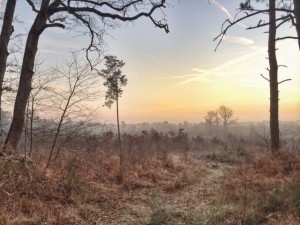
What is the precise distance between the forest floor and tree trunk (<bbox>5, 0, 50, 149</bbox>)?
131cm

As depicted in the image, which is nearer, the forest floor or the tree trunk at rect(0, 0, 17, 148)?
the forest floor

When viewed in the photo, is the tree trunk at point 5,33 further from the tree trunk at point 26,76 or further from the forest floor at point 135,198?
the forest floor at point 135,198

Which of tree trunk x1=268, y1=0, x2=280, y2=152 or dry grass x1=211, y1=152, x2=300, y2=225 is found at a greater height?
tree trunk x1=268, y1=0, x2=280, y2=152

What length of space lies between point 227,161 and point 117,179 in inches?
320

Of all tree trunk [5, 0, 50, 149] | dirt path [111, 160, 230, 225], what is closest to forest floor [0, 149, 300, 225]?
dirt path [111, 160, 230, 225]

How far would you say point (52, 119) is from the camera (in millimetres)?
8797

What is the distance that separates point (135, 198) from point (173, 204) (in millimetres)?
954

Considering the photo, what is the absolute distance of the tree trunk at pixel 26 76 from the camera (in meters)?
8.01

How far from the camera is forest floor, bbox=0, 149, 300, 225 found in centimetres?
549

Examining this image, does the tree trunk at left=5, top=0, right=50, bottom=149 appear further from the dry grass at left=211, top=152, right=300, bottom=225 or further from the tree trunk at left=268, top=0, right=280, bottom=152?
the tree trunk at left=268, top=0, right=280, bottom=152

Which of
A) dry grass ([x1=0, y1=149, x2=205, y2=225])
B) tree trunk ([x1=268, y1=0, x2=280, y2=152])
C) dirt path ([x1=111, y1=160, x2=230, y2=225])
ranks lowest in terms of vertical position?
dirt path ([x1=111, y1=160, x2=230, y2=225])

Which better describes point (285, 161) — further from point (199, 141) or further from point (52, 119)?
point (199, 141)

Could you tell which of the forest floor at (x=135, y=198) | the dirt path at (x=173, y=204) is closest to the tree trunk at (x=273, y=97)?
the forest floor at (x=135, y=198)

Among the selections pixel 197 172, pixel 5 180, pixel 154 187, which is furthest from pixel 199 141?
pixel 5 180
